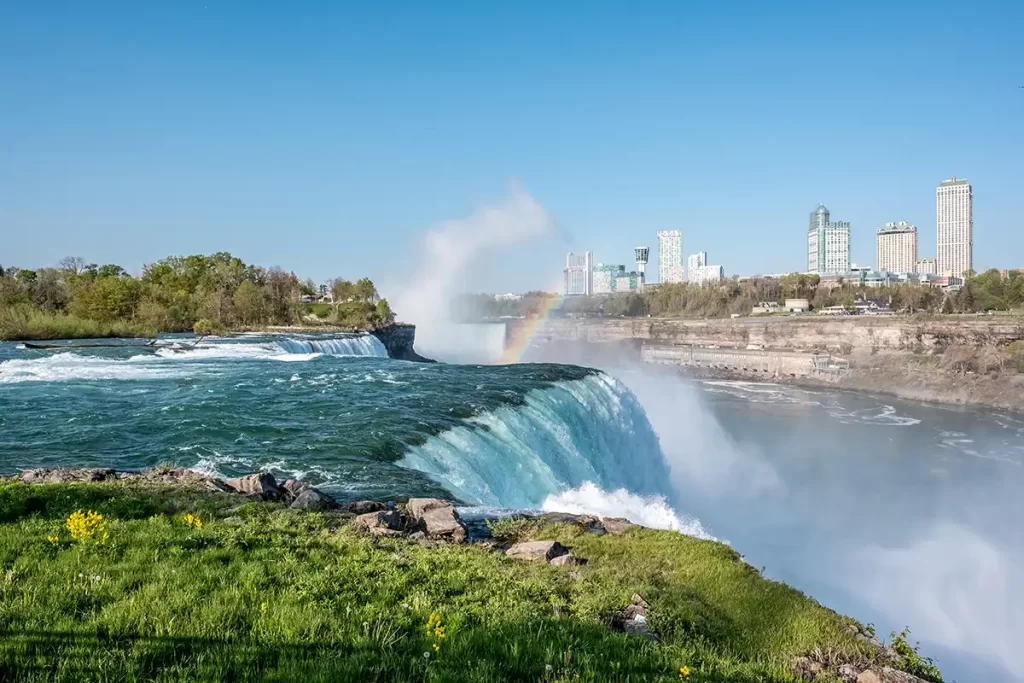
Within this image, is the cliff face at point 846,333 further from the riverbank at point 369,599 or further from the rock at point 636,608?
the rock at point 636,608

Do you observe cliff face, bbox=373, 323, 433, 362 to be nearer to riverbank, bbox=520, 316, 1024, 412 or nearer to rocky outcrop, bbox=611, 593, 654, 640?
riverbank, bbox=520, 316, 1024, 412

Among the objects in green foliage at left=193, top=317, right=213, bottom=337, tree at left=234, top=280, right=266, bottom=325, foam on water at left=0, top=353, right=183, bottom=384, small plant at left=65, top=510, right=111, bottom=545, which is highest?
tree at left=234, top=280, right=266, bottom=325

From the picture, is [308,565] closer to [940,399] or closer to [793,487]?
[793,487]

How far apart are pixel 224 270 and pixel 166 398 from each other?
59624mm

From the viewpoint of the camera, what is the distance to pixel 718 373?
7006 cm

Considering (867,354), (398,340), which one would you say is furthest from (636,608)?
(867,354)

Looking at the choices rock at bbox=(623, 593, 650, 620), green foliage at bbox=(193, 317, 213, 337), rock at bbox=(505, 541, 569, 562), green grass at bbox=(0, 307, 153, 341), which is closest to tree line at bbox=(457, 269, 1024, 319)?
green foliage at bbox=(193, 317, 213, 337)

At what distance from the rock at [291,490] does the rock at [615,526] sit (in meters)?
4.59

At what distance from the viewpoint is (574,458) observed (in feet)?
55.6

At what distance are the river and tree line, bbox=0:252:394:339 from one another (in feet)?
44.1

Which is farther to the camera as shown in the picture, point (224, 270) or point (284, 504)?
point (224, 270)

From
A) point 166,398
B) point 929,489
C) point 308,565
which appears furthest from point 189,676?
point 929,489

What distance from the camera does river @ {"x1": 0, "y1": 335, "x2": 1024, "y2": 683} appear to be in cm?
1383

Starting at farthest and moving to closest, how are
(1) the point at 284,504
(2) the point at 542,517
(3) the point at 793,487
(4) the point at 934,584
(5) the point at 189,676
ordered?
(3) the point at 793,487, (4) the point at 934,584, (2) the point at 542,517, (1) the point at 284,504, (5) the point at 189,676
